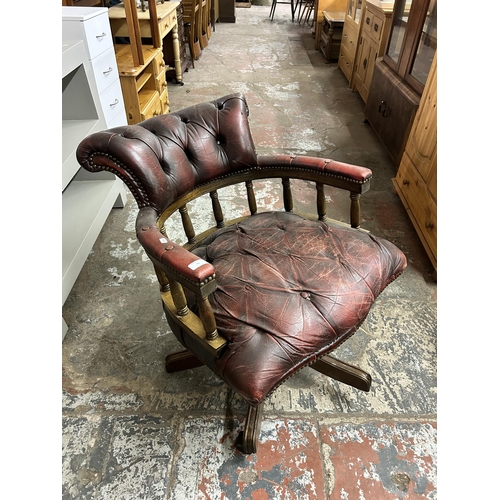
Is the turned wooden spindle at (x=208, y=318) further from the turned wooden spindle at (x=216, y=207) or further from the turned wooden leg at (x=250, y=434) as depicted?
the turned wooden spindle at (x=216, y=207)

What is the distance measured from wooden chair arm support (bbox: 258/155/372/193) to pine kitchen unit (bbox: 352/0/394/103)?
2.30 m

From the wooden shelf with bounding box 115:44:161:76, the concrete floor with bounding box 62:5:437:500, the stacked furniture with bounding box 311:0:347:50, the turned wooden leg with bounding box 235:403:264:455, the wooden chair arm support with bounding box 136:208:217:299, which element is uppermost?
the stacked furniture with bounding box 311:0:347:50

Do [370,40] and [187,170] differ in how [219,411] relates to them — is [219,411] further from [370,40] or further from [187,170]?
[370,40]

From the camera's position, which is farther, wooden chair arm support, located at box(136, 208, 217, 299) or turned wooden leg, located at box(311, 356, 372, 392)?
turned wooden leg, located at box(311, 356, 372, 392)

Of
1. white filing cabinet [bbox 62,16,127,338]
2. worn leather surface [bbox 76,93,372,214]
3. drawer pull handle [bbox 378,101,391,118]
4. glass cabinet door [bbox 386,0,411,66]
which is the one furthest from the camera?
drawer pull handle [bbox 378,101,391,118]

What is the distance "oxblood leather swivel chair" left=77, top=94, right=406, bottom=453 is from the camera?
0.84m

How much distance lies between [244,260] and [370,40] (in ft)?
10.0

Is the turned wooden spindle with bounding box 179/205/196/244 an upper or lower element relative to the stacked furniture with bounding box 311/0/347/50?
lower

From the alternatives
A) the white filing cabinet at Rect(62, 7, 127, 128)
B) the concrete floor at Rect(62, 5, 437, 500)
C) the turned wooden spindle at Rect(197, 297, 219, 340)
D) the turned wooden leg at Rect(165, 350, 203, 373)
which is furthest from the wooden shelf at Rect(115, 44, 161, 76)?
the turned wooden spindle at Rect(197, 297, 219, 340)

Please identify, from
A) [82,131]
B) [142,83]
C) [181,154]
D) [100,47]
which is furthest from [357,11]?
[181,154]

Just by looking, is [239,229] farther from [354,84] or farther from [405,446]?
[354,84]

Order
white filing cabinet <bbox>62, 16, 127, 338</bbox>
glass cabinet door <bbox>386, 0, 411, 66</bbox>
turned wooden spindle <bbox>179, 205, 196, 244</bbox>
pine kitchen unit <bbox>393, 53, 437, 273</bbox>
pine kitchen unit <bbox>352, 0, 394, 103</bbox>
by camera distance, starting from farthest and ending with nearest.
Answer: pine kitchen unit <bbox>352, 0, 394, 103</bbox>, glass cabinet door <bbox>386, 0, 411, 66</bbox>, pine kitchen unit <bbox>393, 53, 437, 273</bbox>, white filing cabinet <bbox>62, 16, 127, 338</bbox>, turned wooden spindle <bbox>179, 205, 196, 244</bbox>

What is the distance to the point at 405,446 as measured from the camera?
1121 mm

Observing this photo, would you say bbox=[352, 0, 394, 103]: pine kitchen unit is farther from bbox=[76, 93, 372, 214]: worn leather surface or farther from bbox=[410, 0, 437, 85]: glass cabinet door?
bbox=[76, 93, 372, 214]: worn leather surface
